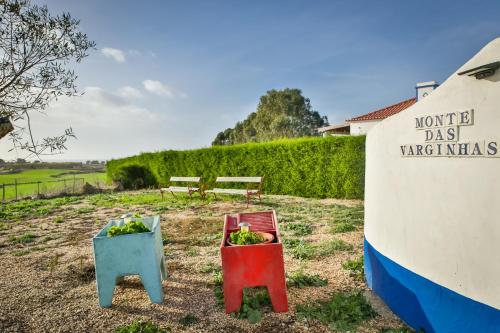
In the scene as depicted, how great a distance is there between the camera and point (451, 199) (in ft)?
9.37

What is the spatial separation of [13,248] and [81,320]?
5.33 metres

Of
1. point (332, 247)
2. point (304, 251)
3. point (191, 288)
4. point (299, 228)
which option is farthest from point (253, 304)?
point (299, 228)

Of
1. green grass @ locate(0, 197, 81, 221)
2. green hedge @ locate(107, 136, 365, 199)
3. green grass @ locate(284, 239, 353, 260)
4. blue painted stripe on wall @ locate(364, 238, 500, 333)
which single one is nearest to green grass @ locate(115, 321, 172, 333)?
blue painted stripe on wall @ locate(364, 238, 500, 333)

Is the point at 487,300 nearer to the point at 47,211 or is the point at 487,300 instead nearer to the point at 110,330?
the point at 110,330

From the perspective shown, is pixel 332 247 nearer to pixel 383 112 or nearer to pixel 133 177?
pixel 383 112

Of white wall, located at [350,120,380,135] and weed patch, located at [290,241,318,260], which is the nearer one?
weed patch, located at [290,241,318,260]

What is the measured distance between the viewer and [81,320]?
165 inches

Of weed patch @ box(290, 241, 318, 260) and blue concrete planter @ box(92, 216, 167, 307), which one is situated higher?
blue concrete planter @ box(92, 216, 167, 307)

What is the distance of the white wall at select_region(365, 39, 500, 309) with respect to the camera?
2518mm

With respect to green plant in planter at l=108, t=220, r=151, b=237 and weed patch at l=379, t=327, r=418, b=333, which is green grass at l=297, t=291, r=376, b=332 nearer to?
weed patch at l=379, t=327, r=418, b=333

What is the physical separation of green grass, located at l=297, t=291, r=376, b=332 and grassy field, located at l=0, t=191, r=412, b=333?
0.5 inches

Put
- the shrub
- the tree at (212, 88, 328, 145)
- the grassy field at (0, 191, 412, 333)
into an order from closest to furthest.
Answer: the grassy field at (0, 191, 412, 333) → the shrub → the tree at (212, 88, 328, 145)

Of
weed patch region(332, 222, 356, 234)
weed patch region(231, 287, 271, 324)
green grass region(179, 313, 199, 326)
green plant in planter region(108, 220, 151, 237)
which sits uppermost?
green plant in planter region(108, 220, 151, 237)

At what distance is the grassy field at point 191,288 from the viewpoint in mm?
3932
